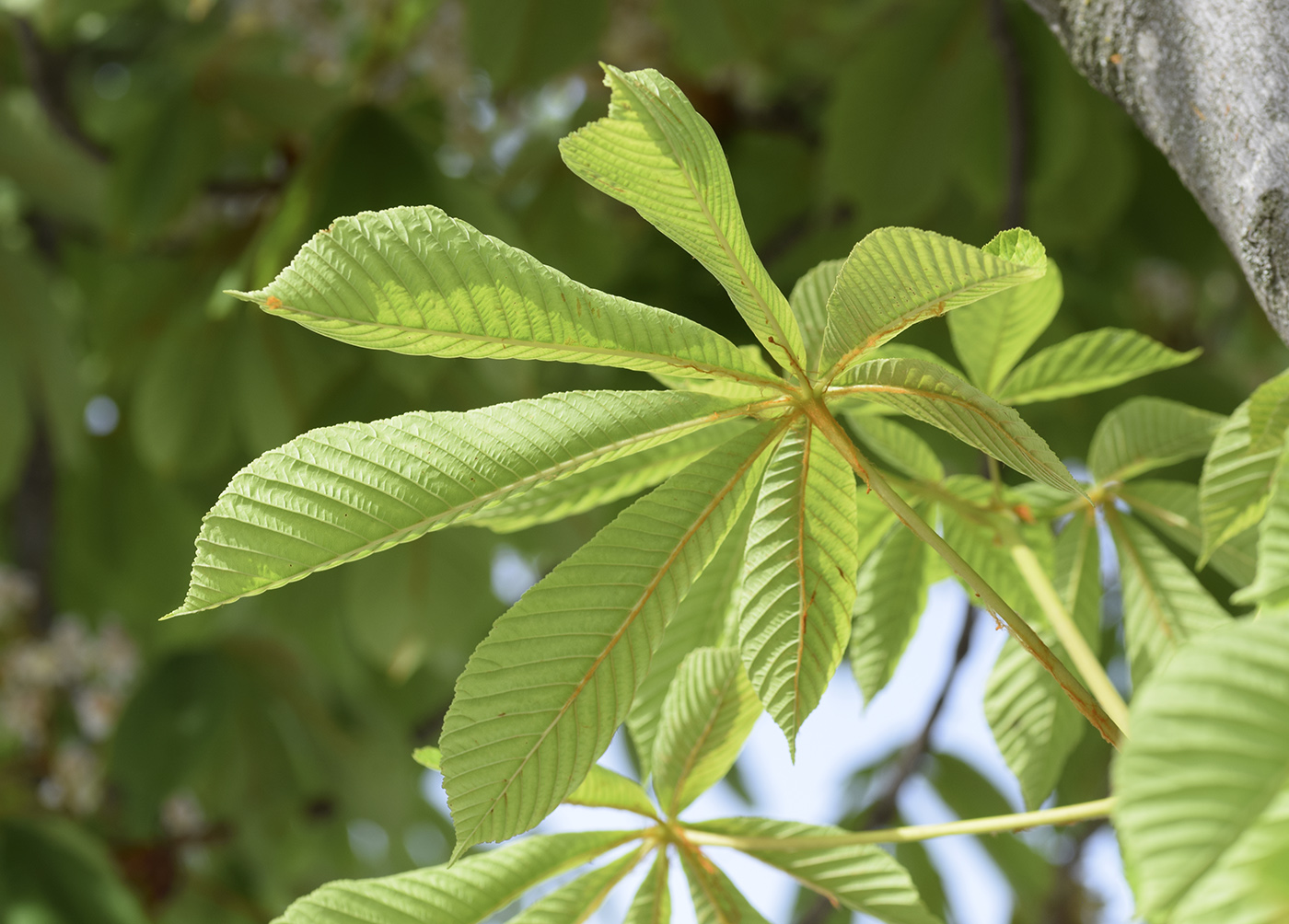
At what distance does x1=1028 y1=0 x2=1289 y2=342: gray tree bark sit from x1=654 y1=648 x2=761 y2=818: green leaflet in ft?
0.66

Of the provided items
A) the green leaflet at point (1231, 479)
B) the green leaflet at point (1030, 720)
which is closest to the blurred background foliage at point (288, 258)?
the green leaflet at point (1030, 720)

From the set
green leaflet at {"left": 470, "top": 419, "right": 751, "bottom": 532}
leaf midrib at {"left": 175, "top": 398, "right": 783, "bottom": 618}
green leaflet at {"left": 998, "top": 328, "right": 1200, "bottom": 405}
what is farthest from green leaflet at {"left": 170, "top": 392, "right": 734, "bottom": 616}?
green leaflet at {"left": 998, "top": 328, "right": 1200, "bottom": 405}

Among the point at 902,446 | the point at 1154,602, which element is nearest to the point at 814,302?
the point at 902,446

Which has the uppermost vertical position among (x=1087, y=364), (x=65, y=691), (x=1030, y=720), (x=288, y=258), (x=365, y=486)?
(x=288, y=258)

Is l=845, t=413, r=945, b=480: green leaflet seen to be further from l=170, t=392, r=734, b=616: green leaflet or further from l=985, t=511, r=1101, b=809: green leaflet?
l=170, t=392, r=734, b=616: green leaflet

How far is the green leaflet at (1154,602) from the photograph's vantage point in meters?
0.41

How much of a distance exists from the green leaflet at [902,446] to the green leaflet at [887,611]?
0.03 meters

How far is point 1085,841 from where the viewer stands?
1.17 meters

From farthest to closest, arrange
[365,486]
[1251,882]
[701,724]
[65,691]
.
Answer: [65,691] → [701,724] → [365,486] → [1251,882]

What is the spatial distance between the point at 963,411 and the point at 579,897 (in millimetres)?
215

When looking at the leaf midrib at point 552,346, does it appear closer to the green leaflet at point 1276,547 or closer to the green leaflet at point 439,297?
the green leaflet at point 439,297

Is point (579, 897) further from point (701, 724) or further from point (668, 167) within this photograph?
point (668, 167)

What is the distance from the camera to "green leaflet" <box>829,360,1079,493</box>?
26cm

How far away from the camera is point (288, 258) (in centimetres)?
96
